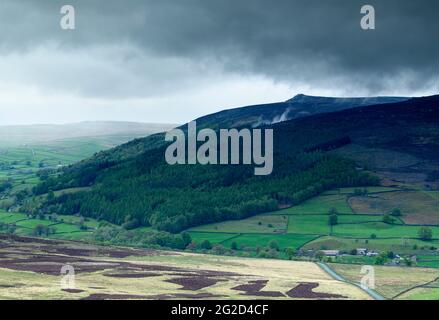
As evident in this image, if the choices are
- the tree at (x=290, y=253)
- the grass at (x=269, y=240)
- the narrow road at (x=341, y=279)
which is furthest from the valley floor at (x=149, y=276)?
the grass at (x=269, y=240)

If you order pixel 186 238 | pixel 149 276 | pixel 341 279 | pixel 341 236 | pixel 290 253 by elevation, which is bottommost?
pixel 290 253

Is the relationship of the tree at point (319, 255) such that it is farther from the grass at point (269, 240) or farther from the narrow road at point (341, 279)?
the narrow road at point (341, 279)

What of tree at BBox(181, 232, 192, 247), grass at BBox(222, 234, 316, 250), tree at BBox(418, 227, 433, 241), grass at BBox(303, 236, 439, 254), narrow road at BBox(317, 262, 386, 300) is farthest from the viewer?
tree at BBox(181, 232, 192, 247)

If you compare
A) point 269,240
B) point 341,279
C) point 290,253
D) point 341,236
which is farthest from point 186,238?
point 341,279

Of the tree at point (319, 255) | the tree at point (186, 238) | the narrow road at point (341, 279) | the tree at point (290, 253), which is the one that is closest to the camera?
the narrow road at point (341, 279)

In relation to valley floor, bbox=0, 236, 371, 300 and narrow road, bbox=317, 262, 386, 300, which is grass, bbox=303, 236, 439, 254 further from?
valley floor, bbox=0, 236, 371, 300

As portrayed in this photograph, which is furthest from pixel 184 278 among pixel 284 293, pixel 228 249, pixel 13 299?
pixel 228 249

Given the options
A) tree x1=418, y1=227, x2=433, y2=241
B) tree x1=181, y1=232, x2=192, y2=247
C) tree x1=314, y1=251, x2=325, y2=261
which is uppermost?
tree x1=418, y1=227, x2=433, y2=241

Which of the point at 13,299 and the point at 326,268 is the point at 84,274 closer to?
the point at 13,299

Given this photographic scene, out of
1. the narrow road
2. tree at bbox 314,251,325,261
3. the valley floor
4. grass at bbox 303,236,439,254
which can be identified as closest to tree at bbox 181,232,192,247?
the valley floor

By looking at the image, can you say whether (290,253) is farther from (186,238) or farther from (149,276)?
(149,276)

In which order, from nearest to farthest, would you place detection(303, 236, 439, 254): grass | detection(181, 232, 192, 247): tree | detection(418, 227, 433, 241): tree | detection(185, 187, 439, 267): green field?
detection(303, 236, 439, 254): grass, detection(185, 187, 439, 267): green field, detection(418, 227, 433, 241): tree, detection(181, 232, 192, 247): tree

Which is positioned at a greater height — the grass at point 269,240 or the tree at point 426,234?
the tree at point 426,234
